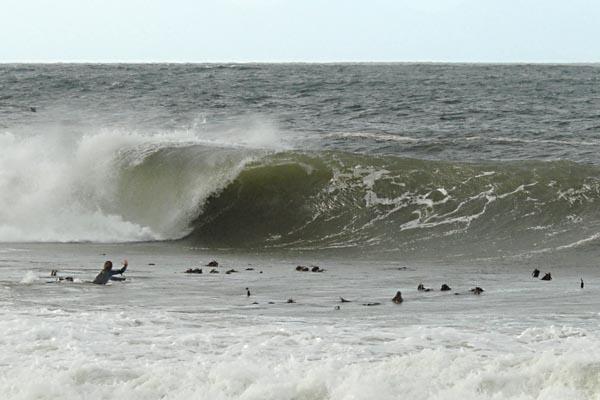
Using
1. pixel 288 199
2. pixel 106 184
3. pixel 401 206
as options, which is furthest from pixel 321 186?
pixel 106 184

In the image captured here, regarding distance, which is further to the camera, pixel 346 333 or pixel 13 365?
pixel 346 333

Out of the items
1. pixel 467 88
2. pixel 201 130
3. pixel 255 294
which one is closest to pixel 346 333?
pixel 255 294

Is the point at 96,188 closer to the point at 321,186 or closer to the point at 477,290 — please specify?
the point at 321,186

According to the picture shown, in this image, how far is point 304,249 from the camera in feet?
61.0

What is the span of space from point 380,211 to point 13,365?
12883 millimetres

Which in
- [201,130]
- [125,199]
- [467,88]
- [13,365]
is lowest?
[13,365]

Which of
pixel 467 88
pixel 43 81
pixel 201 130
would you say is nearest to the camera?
pixel 201 130

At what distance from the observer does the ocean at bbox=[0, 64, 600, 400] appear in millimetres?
7887

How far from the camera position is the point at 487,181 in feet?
71.1

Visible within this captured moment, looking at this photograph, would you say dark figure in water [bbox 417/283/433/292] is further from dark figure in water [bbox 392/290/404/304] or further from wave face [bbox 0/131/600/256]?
wave face [bbox 0/131/600/256]

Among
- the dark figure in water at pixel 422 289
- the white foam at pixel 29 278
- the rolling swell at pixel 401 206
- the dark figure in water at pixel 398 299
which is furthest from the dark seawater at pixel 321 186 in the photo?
the white foam at pixel 29 278

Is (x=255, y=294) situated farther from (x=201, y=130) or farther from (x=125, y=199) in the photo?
(x=201, y=130)

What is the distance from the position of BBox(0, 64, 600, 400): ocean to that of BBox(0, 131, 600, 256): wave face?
0.06m

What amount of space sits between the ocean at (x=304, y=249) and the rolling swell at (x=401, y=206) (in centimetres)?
6
